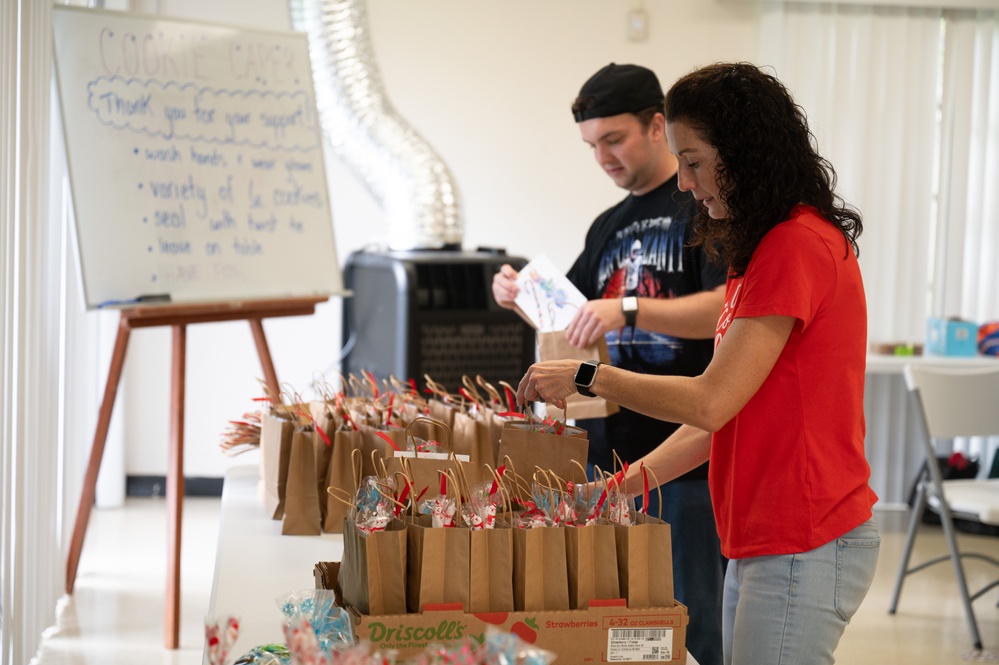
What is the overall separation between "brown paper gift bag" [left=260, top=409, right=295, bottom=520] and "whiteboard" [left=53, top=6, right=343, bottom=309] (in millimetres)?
1067

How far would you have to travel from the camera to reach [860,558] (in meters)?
1.40

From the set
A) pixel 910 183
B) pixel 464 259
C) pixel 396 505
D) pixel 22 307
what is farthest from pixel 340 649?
pixel 910 183

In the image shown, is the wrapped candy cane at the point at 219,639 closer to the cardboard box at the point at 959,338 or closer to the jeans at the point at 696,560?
the jeans at the point at 696,560

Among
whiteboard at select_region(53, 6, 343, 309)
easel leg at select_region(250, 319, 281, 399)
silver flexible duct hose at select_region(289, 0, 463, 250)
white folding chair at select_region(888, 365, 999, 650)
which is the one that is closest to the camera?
whiteboard at select_region(53, 6, 343, 309)

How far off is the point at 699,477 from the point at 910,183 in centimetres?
376

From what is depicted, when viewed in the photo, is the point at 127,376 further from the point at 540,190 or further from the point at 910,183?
the point at 910,183

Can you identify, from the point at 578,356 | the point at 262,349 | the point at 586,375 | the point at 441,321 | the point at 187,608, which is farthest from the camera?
the point at 441,321

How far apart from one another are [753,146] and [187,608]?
2885 millimetres

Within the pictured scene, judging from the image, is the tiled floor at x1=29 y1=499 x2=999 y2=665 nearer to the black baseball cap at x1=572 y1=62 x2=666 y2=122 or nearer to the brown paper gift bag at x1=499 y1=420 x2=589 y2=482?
the brown paper gift bag at x1=499 y1=420 x2=589 y2=482

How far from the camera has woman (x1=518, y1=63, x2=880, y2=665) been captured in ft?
4.43

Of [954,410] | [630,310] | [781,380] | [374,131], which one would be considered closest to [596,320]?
[630,310]

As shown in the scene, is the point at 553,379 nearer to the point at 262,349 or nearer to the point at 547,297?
the point at 547,297

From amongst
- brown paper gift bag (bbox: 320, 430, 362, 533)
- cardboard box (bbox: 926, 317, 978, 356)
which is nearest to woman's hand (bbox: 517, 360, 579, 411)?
brown paper gift bag (bbox: 320, 430, 362, 533)

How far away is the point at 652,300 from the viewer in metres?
2.16
